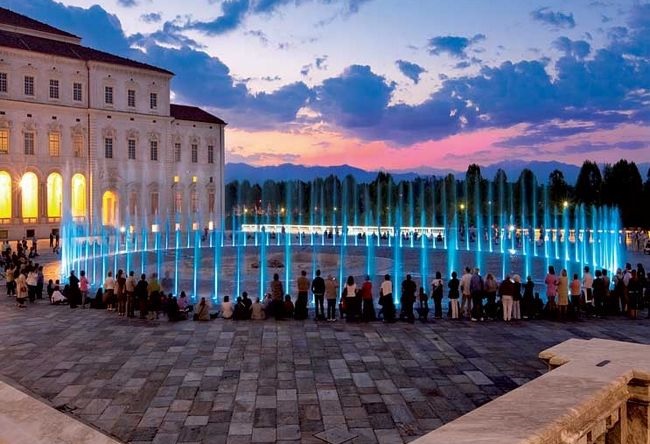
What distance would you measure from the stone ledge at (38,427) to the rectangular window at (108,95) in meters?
47.4

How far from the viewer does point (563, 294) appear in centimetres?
1284

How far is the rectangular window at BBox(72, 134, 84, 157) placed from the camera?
45.0 meters

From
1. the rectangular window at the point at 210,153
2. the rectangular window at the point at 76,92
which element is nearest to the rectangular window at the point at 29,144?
the rectangular window at the point at 76,92

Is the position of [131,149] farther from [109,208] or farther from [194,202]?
[194,202]

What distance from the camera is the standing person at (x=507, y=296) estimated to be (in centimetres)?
1280

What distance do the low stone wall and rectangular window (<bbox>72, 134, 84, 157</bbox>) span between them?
153 feet

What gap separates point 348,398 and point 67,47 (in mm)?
47152

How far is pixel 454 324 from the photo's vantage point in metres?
12.7

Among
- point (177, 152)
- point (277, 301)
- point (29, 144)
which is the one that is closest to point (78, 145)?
point (29, 144)

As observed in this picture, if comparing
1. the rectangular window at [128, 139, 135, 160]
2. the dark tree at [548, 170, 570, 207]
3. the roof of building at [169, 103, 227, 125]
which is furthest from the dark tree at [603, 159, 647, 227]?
the rectangular window at [128, 139, 135, 160]

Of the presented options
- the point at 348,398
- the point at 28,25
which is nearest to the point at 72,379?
the point at 348,398

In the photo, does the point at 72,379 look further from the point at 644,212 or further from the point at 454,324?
the point at 644,212

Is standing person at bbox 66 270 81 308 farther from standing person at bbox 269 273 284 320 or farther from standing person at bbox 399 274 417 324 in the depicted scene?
standing person at bbox 399 274 417 324

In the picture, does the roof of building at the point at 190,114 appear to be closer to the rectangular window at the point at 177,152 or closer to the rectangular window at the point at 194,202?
the rectangular window at the point at 177,152
